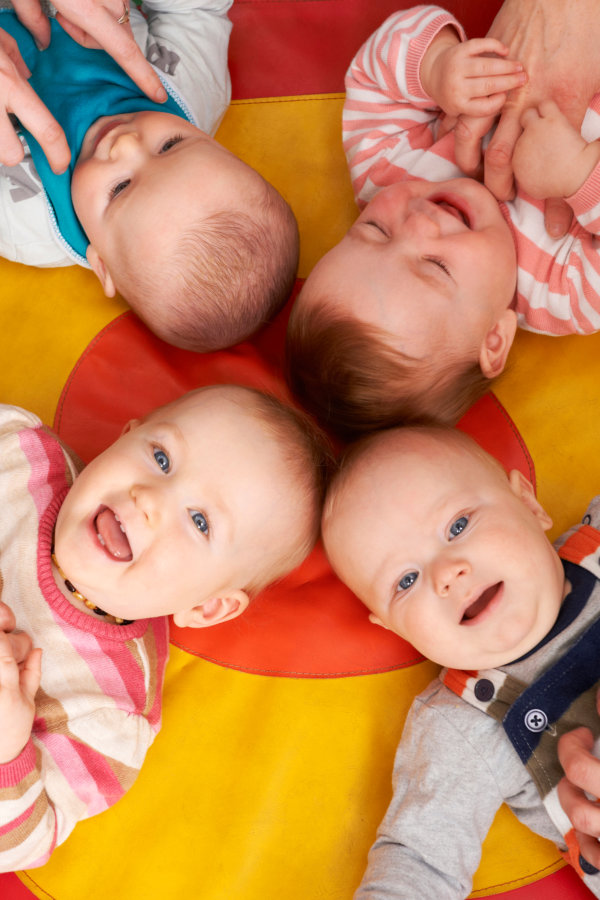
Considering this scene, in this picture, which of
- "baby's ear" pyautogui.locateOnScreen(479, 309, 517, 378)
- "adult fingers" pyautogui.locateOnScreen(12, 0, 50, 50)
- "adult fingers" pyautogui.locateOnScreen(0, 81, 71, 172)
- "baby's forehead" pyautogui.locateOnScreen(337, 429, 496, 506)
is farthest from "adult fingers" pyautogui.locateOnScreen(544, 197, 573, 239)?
"adult fingers" pyautogui.locateOnScreen(12, 0, 50, 50)

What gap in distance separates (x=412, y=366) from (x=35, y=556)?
625 millimetres

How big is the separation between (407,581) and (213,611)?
0.29 m

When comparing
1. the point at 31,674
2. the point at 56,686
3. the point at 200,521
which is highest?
the point at 200,521

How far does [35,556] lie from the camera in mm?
1126

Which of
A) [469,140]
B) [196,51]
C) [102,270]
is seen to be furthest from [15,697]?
[196,51]

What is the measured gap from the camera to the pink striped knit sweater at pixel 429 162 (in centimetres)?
127

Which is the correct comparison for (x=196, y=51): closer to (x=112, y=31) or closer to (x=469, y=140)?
(x=112, y=31)

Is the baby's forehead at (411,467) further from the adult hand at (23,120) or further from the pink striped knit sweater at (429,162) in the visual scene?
the adult hand at (23,120)

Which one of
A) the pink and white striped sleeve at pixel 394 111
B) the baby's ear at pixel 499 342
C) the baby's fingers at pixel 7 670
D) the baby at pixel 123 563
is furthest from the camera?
the pink and white striped sleeve at pixel 394 111

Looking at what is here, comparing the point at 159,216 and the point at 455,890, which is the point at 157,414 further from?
the point at 455,890

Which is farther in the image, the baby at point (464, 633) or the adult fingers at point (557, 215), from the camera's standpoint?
the adult fingers at point (557, 215)

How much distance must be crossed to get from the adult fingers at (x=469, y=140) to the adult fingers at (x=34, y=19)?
777 mm

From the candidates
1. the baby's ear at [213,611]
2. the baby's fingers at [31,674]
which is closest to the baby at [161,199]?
the baby's ear at [213,611]

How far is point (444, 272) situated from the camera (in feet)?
3.95
